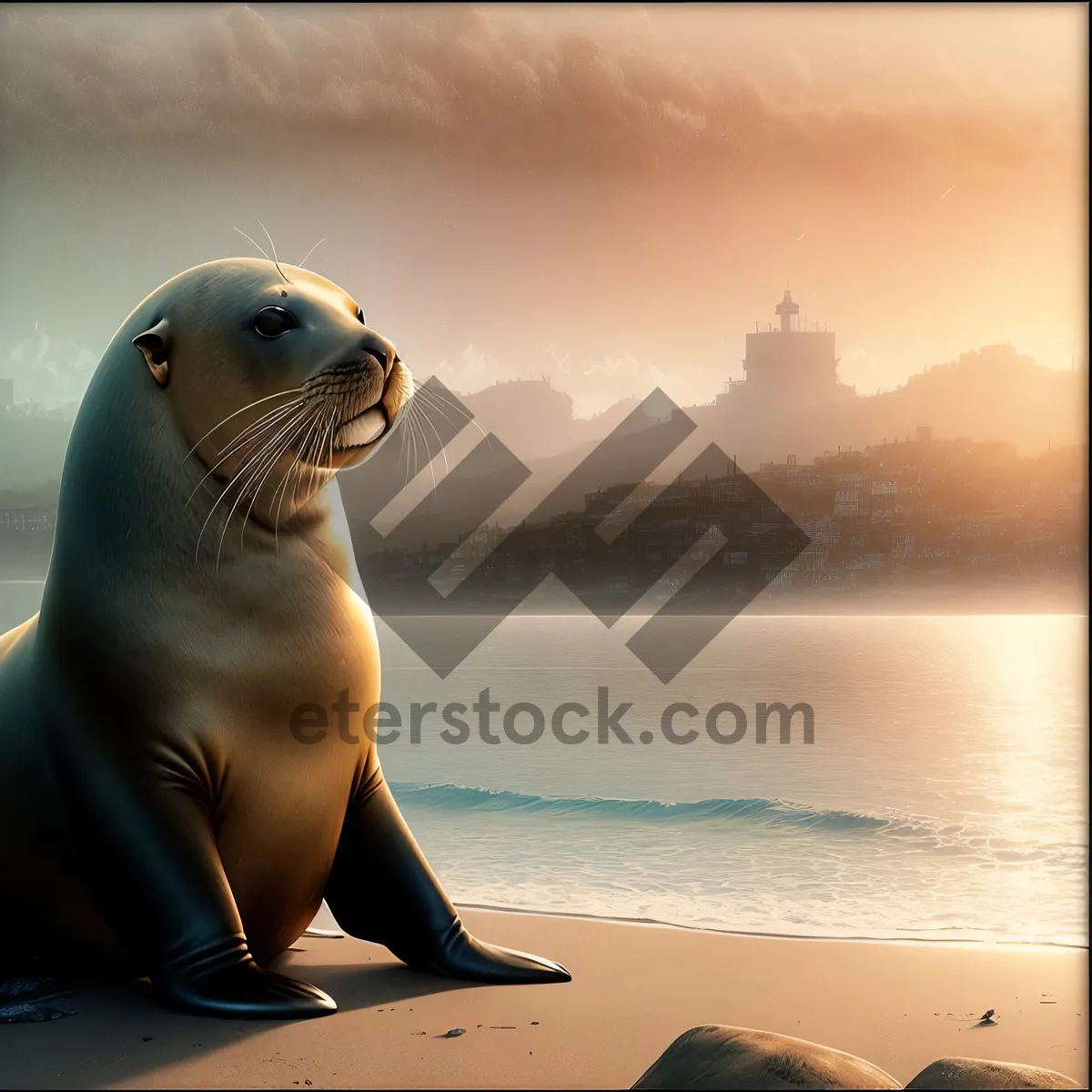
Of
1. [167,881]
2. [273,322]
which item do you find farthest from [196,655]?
[273,322]

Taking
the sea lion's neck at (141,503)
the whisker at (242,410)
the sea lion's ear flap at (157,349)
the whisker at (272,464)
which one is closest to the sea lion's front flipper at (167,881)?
the sea lion's neck at (141,503)

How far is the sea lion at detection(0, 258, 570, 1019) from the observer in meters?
2.59

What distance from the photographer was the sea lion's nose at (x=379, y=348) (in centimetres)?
268

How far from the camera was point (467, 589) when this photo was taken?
1101 inches

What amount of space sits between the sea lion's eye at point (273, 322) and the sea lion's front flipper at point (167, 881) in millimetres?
1011

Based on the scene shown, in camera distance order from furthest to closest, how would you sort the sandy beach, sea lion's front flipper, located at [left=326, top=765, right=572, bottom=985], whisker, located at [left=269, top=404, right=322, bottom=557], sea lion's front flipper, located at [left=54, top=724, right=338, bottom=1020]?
sea lion's front flipper, located at [left=326, top=765, right=572, bottom=985] < whisker, located at [left=269, top=404, right=322, bottom=557] < sea lion's front flipper, located at [left=54, top=724, right=338, bottom=1020] < the sandy beach

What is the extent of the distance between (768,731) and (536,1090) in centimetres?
1259

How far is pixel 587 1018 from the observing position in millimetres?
2812

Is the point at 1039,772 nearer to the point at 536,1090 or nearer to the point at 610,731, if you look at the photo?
the point at 610,731

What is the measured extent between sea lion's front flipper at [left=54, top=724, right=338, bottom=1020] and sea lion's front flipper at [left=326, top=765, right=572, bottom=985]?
1.43 feet

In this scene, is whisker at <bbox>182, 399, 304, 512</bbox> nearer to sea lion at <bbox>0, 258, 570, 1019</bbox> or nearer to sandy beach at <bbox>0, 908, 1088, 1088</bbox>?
sea lion at <bbox>0, 258, 570, 1019</bbox>

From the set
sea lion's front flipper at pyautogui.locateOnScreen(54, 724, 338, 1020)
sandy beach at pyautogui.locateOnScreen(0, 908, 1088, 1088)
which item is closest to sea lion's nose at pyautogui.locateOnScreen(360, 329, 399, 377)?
sea lion's front flipper at pyautogui.locateOnScreen(54, 724, 338, 1020)

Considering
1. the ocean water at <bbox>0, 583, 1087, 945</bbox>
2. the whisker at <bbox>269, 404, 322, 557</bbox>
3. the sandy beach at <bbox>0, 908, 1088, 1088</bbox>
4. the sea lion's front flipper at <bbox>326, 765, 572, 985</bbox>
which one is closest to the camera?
the sandy beach at <bbox>0, 908, 1088, 1088</bbox>

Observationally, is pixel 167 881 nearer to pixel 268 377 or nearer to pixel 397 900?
pixel 397 900
